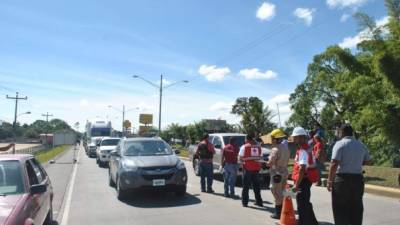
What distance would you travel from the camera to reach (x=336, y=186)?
23.8ft

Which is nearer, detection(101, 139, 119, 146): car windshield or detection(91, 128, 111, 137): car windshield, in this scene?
detection(101, 139, 119, 146): car windshield

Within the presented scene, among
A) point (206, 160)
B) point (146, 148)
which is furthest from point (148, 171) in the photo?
point (206, 160)

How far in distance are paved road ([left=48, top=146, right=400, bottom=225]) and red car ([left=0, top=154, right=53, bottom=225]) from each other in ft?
8.70

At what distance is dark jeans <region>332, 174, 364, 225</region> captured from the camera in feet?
23.4

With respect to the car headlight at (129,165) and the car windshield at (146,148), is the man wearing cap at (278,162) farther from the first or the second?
the car windshield at (146,148)

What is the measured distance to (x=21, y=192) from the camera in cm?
642

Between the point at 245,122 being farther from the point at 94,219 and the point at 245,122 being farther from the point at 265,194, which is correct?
the point at 94,219

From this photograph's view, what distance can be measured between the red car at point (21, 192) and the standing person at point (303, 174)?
3977 mm

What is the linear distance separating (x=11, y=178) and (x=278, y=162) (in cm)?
495

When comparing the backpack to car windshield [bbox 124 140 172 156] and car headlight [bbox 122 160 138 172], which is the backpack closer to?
car windshield [bbox 124 140 172 156]

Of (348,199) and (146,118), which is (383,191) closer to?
(348,199)

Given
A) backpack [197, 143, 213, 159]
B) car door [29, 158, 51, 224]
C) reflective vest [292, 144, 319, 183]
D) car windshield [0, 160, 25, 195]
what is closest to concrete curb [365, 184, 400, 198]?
backpack [197, 143, 213, 159]

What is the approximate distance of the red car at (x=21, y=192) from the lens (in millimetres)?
5547

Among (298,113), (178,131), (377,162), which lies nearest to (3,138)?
(178,131)
